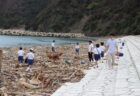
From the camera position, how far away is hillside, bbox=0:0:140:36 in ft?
314

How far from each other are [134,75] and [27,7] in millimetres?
169592

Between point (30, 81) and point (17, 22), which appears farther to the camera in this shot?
point (17, 22)

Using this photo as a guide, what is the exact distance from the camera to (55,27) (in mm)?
128875

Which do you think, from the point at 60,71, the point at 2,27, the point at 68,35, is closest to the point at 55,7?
the point at 68,35

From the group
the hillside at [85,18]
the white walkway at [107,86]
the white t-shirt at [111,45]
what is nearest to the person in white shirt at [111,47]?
the white t-shirt at [111,45]

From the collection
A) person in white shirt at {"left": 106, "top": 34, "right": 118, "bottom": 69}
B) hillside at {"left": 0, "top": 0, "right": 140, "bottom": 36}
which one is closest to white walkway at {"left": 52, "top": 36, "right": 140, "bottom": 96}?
person in white shirt at {"left": 106, "top": 34, "right": 118, "bottom": 69}

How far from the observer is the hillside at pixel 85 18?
9569cm

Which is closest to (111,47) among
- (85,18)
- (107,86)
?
(107,86)

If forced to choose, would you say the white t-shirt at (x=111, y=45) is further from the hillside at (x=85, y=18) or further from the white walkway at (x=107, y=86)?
the hillside at (x=85, y=18)

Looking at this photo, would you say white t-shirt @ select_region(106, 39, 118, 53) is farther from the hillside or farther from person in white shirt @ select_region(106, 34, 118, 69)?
the hillside

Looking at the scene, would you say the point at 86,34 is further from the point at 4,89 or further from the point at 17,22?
the point at 4,89

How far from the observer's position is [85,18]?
117 meters

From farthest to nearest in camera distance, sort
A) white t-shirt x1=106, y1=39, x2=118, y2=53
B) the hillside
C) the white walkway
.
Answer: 1. the hillside
2. white t-shirt x1=106, y1=39, x2=118, y2=53
3. the white walkway

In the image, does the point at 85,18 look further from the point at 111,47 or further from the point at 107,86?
the point at 107,86
